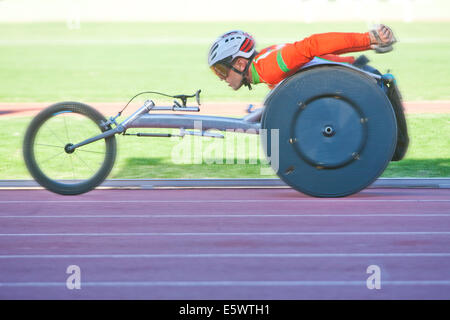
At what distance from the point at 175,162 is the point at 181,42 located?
26204mm

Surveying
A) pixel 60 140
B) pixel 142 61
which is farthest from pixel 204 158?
pixel 142 61

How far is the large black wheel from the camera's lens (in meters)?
5.81

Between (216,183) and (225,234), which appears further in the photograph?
(216,183)

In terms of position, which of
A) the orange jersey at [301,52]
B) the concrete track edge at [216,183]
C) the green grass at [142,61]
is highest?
the green grass at [142,61]

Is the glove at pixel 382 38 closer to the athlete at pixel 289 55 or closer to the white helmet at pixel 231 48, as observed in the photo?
the athlete at pixel 289 55

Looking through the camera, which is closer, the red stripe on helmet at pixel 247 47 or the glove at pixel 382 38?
the glove at pixel 382 38

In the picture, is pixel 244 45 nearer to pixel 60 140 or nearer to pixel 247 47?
pixel 247 47

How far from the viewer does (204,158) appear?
8711 mm

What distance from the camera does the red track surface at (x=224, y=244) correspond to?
3.98 metres

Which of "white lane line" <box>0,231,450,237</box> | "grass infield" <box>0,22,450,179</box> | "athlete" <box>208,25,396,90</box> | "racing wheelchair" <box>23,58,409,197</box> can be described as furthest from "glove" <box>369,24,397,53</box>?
"grass infield" <box>0,22,450,179</box>

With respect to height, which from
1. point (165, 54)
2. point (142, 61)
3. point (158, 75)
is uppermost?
point (165, 54)

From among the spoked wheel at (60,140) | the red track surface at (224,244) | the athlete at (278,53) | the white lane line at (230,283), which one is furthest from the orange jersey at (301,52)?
the white lane line at (230,283)

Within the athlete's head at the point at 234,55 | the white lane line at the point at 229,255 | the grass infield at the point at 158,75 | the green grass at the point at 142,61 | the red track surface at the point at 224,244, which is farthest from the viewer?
the green grass at the point at 142,61

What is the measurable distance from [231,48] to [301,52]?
0.60m
